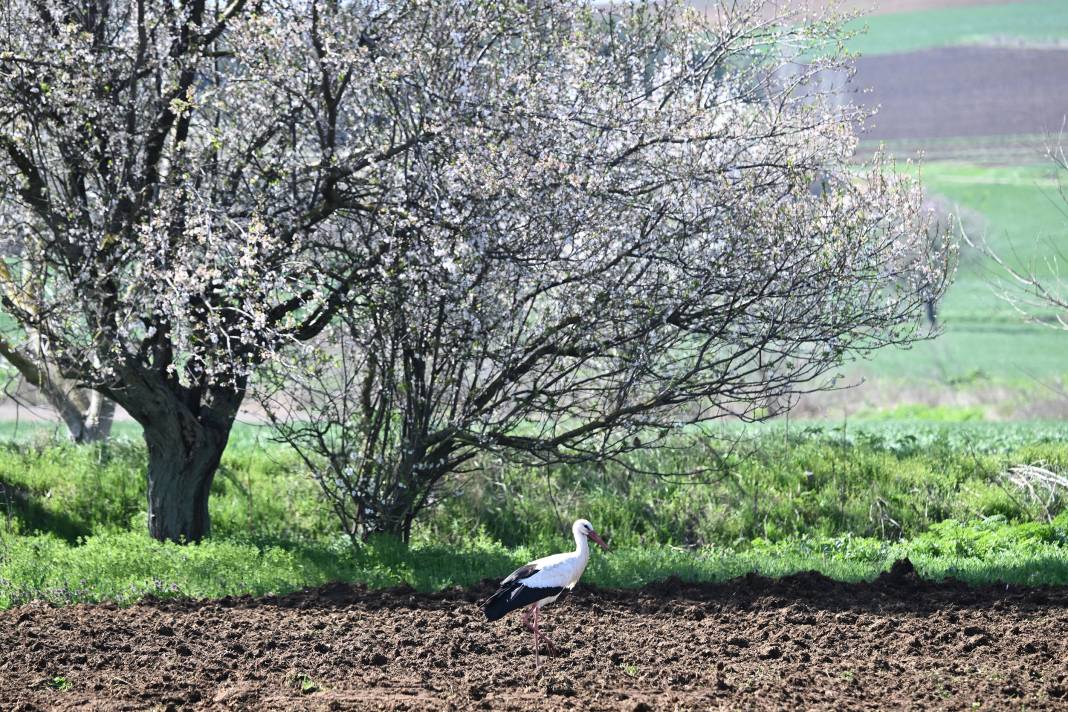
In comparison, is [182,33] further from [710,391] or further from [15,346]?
[710,391]

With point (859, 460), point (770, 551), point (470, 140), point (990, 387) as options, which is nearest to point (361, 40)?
point (470, 140)

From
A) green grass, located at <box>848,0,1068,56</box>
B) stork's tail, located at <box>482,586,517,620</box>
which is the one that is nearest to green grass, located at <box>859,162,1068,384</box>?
green grass, located at <box>848,0,1068,56</box>

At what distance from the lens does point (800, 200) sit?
37.1 feet

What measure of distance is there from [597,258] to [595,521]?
4.60 m

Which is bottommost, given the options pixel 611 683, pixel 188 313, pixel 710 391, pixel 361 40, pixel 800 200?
pixel 611 683

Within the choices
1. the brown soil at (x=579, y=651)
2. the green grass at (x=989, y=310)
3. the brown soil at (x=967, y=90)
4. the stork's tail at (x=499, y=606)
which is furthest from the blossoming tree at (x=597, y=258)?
the brown soil at (x=967, y=90)

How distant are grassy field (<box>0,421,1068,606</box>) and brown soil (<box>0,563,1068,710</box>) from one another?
34.5 inches

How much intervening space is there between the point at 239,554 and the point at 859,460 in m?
8.84

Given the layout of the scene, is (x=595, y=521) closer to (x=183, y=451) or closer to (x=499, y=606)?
(x=183, y=451)

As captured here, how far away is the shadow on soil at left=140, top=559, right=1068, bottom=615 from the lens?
351 inches

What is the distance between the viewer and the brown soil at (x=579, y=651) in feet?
22.7

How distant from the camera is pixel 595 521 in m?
14.5

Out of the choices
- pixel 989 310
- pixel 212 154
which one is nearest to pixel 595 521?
pixel 212 154

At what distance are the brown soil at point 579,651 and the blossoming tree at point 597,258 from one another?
7.21 ft
